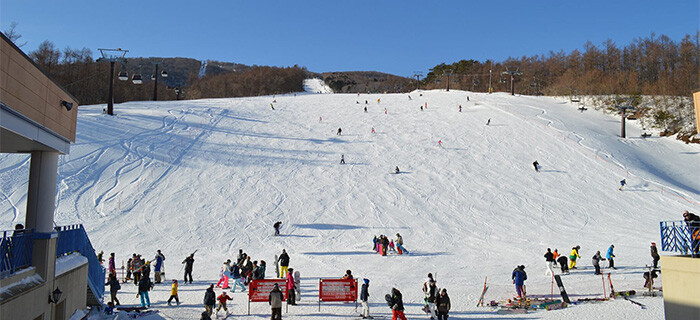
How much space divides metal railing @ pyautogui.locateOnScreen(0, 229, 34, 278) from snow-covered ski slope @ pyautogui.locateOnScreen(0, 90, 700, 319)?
447 cm

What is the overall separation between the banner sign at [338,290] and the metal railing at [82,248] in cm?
587

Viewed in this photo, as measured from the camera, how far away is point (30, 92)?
26.0ft

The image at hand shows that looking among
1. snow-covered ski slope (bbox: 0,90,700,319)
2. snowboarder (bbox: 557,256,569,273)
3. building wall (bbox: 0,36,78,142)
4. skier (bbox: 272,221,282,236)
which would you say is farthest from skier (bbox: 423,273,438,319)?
skier (bbox: 272,221,282,236)

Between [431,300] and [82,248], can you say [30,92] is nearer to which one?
[82,248]

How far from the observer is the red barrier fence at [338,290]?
1295 centimetres

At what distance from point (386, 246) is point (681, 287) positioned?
485 inches

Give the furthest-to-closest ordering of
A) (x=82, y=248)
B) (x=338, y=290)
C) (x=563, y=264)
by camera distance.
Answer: (x=563, y=264), (x=338, y=290), (x=82, y=248)

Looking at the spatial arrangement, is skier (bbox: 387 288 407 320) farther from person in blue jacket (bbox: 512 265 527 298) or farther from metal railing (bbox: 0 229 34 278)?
metal railing (bbox: 0 229 34 278)

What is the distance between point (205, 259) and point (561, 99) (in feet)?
181

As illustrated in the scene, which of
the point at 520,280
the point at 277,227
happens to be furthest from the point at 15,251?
the point at 277,227

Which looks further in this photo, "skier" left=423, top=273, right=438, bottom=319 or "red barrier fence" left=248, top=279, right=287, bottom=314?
"red barrier fence" left=248, top=279, right=287, bottom=314

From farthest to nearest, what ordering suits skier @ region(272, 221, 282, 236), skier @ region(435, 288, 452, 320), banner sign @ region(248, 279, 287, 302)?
skier @ region(272, 221, 282, 236), banner sign @ region(248, 279, 287, 302), skier @ region(435, 288, 452, 320)

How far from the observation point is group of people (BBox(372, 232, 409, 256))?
20.1 meters

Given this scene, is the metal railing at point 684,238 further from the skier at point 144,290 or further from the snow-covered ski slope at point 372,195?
Result: the skier at point 144,290
